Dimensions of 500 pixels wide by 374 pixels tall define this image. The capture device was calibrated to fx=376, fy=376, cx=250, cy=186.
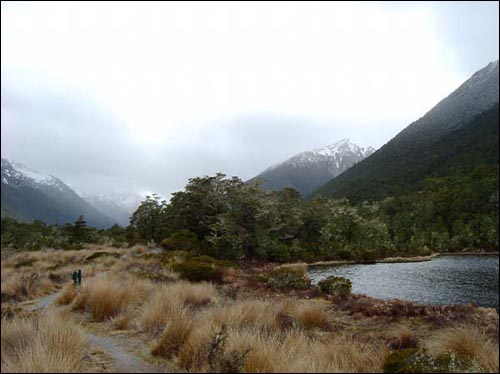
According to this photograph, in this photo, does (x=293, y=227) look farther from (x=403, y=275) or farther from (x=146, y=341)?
(x=146, y=341)

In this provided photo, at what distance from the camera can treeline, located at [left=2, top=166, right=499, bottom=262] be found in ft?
124

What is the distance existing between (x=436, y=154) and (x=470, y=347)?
168753mm

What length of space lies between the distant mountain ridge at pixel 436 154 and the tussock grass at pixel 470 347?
13012 centimetres

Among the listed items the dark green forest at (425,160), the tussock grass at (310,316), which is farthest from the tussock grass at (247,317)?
the dark green forest at (425,160)

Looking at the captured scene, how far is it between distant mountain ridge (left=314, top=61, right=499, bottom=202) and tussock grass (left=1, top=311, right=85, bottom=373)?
134m

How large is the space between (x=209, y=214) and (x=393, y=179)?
125 m

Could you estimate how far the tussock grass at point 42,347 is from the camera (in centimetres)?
408

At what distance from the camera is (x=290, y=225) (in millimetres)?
50031

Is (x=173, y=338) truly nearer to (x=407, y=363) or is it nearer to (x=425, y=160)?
(x=407, y=363)

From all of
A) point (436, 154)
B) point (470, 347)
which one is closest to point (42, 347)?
point (470, 347)

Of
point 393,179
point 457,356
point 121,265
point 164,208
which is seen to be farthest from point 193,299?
point 393,179

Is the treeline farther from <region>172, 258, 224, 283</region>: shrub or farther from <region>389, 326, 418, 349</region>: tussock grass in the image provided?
<region>389, 326, 418, 349</region>: tussock grass

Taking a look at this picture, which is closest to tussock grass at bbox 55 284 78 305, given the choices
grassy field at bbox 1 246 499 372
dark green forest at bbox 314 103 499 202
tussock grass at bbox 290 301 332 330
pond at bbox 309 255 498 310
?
grassy field at bbox 1 246 499 372

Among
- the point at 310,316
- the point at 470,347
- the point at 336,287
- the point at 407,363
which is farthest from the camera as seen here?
the point at 336,287
